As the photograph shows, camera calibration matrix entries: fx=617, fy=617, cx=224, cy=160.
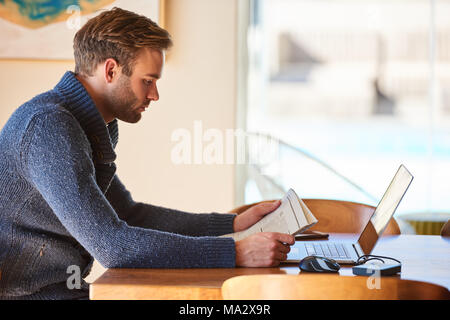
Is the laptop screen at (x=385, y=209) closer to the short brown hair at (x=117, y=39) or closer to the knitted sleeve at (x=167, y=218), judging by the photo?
the knitted sleeve at (x=167, y=218)

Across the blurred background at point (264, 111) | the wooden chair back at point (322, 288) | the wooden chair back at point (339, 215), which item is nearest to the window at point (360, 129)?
the blurred background at point (264, 111)

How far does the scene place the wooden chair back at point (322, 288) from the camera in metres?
0.91

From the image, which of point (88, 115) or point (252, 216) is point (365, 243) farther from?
point (88, 115)

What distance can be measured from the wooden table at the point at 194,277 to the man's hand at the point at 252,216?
1.02 ft

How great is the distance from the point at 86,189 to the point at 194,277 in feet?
0.90

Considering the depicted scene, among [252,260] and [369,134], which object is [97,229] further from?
[369,134]

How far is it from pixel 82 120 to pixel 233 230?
1.76 feet

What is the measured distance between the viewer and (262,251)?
4.21ft

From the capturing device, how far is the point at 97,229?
1.21 meters

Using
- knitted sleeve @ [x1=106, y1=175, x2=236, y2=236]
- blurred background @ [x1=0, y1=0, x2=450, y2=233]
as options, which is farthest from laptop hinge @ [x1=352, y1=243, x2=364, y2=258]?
blurred background @ [x1=0, y1=0, x2=450, y2=233]

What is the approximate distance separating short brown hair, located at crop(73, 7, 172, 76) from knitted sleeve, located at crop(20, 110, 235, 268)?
0.26 metres

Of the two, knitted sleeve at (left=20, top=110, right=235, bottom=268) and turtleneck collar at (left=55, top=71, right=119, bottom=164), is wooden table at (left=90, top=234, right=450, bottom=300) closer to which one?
knitted sleeve at (left=20, top=110, right=235, bottom=268)

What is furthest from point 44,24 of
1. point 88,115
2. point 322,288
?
point 322,288
